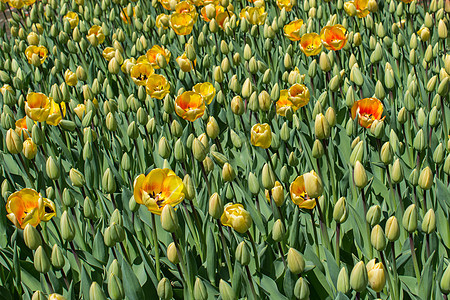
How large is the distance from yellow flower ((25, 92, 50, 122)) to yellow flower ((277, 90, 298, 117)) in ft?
3.33

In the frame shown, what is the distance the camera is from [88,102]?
2.28 meters

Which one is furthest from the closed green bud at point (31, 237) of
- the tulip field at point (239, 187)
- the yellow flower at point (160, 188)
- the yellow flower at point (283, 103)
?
Answer: the yellow flower at point (283, 103)

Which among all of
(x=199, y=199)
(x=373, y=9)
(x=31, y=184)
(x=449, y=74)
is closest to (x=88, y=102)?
(x=31, y=184)

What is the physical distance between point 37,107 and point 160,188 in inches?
39.5

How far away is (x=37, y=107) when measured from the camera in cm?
217

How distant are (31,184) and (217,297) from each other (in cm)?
109

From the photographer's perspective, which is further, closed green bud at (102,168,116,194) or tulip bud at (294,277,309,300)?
closed green bud at (102,168,116,194)

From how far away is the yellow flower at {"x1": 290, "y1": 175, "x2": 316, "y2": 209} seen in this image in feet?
4.67

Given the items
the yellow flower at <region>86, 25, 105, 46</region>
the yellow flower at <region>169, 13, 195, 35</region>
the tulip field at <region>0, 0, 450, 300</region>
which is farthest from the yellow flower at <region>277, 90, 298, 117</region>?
the yellow flower at <region>86, 25, 105, 46</region>

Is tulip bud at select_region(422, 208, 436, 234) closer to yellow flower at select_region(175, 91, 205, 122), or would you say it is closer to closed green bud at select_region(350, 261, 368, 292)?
closed green bud at select_region(350, 261, 368, 292)

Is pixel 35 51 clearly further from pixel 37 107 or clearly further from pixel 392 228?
pixel 392 228

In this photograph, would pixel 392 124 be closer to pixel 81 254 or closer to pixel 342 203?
pixel 342 203

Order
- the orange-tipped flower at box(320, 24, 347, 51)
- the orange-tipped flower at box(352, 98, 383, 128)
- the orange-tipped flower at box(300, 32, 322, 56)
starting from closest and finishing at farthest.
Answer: the orange-tipped flower at box(352, 98, 383, 128)
the orange-tipped flower at box(320, 24, 347, 51)
the orange-tipped flower at box(300, 32, 322, 56)

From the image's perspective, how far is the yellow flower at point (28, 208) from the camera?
1424mm
